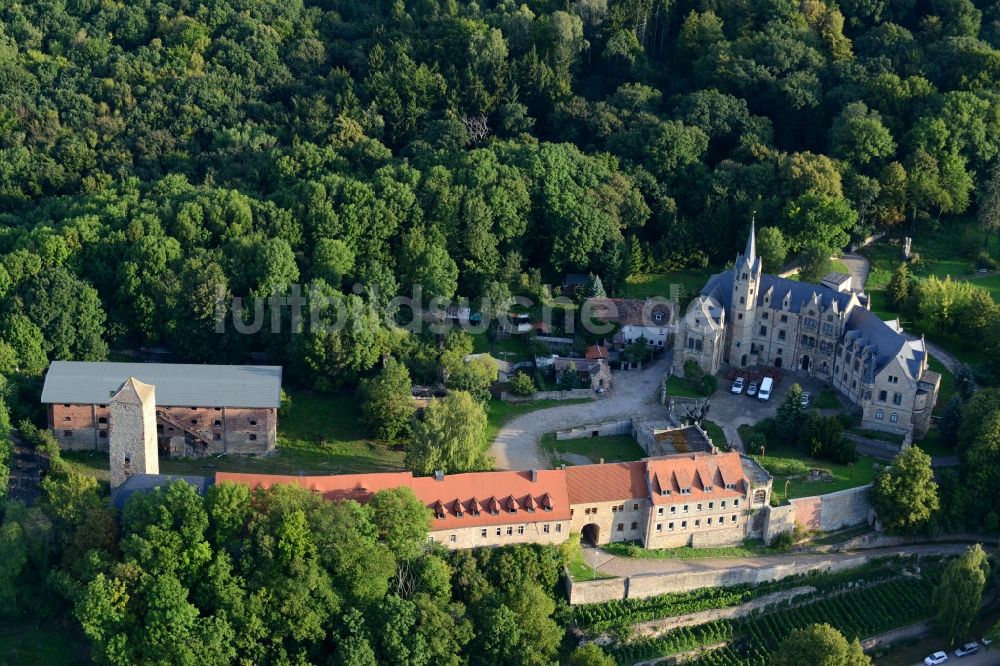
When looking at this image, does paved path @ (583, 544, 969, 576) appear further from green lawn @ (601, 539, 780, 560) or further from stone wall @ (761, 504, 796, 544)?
stone wall @ (761, 504, 796, 544)

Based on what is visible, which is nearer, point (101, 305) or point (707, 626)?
point (707, 626)

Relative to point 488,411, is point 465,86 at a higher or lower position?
higher

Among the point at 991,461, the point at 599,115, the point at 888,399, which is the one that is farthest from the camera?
the point at 599,115

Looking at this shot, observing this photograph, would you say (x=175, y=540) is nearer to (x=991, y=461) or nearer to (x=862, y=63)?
(x=991, y=461)

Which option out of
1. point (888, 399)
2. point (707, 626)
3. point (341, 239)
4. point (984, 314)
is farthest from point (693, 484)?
point (341, 239)

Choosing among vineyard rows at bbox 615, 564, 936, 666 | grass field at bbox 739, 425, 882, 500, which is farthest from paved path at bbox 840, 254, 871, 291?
vineyard rows at bbox 615, 564, 936, 666

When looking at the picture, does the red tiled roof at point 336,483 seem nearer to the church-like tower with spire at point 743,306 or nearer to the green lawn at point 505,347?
the green lawn at point 505,347
